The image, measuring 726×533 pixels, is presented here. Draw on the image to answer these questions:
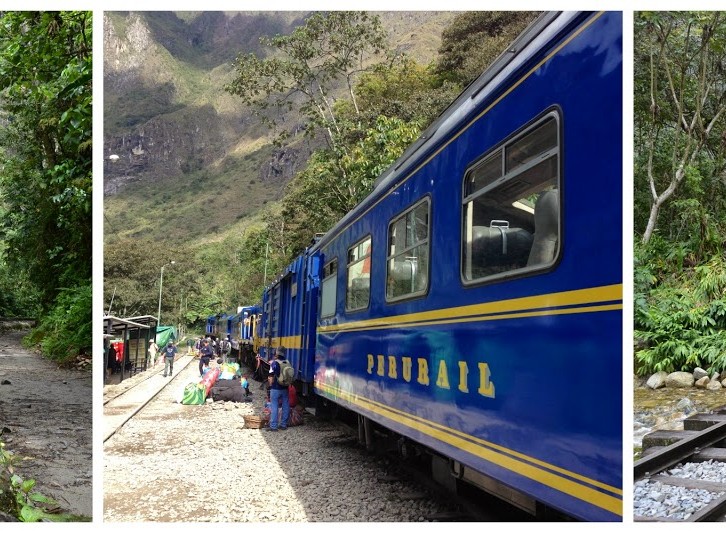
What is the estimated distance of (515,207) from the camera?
3262 mm

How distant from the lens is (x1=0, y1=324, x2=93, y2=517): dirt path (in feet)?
24.9

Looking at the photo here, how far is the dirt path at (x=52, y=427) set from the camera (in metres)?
7.59

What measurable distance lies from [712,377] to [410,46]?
2971 centimetres

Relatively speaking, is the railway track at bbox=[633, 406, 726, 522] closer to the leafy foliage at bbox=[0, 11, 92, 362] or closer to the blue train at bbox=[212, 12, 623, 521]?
the blue train at bbox=[212, 12, 623, 521]

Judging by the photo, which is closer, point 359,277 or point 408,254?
point 408,254

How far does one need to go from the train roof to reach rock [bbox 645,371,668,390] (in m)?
11.1

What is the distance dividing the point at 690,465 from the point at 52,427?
870cm

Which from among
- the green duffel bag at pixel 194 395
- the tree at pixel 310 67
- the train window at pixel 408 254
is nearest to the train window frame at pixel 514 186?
the train window at pixel 408 254

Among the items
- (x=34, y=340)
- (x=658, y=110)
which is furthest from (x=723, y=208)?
→ (x=34, y=340)

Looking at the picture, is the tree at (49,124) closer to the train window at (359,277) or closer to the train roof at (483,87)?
the train roof at (483,87)

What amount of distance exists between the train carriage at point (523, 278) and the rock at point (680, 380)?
11.4 m

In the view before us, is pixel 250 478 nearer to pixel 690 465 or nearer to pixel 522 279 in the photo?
pixel 690 465

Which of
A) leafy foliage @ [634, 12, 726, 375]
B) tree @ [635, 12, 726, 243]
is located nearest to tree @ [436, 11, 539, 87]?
tree @ [635, 12, 726, 243]

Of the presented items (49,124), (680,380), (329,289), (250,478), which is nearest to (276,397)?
(329,289)
